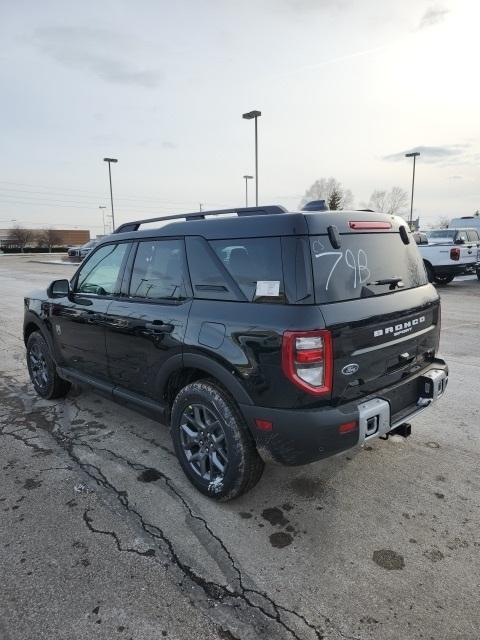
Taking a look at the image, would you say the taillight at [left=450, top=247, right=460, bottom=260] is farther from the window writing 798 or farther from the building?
the building

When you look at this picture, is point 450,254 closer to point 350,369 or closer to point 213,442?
point 350,369

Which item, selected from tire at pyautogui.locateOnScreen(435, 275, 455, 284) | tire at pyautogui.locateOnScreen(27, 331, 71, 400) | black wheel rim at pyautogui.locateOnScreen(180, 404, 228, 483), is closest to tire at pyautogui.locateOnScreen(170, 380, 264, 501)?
black wheel rim at pyautogui.locateOnScreen(180, 404, 228, 483)

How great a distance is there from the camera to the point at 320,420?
2.44 metres

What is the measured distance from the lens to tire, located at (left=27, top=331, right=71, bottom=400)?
475cm

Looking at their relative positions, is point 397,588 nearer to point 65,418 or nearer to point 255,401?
point 255,401

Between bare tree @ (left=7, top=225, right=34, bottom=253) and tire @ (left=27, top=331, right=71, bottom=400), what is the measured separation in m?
80.5

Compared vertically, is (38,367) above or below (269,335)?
below

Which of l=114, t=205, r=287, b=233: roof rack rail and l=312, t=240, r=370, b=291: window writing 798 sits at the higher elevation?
l=114, t=205, r=287, b=233: roof rack rail

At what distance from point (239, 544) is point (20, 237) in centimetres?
8597

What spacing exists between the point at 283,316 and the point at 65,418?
9.54ft

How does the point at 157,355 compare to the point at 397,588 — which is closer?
the point at 397,588

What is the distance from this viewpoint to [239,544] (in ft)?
8.37

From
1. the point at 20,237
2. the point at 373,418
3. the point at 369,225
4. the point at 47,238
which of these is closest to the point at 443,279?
the point at 369,225

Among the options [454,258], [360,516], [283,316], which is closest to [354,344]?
[283,316]
